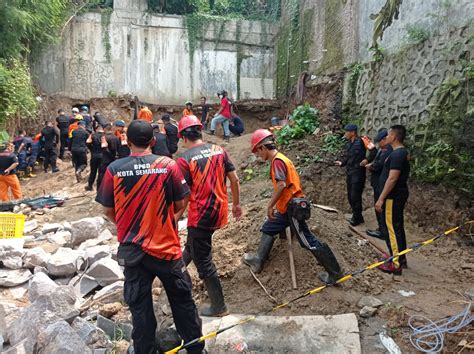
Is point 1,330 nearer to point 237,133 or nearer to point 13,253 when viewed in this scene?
point 13,253

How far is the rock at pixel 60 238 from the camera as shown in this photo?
6094 millimetres

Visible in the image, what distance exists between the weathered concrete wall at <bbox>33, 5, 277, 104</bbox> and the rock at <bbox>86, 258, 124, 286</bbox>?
1274 centimetres

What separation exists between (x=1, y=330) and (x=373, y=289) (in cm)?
367

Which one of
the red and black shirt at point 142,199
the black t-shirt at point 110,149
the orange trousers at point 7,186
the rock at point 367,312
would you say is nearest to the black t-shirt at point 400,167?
the rock at point 367,312

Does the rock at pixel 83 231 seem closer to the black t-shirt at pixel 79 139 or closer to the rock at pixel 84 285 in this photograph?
the rock at pixel 84 285

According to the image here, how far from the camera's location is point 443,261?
18.5 ft

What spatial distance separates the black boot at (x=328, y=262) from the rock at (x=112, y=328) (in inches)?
78.9

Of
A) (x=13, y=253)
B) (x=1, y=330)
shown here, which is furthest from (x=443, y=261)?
(x=13, y=253)

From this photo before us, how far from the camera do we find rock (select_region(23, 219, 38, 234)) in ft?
23.2

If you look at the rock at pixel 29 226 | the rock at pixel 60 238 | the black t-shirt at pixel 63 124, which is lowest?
the rock at pixel 29 226

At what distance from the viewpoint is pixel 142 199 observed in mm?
2885

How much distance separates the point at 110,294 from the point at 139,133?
2.31 meters

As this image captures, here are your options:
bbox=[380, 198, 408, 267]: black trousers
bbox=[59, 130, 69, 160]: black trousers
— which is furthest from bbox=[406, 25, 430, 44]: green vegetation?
bbox=[59, 130, 69, 160]: black trousers

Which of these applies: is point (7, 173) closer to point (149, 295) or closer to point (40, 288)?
point (40, 288)
